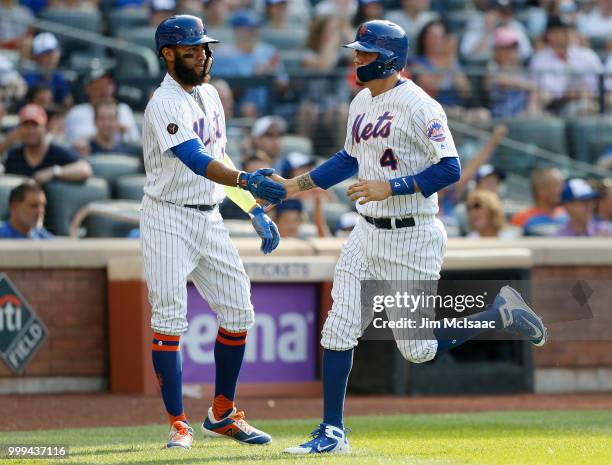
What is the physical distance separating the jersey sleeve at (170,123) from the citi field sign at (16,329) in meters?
3.28

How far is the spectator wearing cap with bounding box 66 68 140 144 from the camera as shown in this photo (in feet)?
34.1

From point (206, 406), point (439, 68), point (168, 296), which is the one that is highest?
point (439, 68)

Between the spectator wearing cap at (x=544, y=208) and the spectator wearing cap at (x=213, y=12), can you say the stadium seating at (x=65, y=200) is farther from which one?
the spectator wearing cap at (x=544, y=208)

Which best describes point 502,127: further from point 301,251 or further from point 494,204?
point 301,251

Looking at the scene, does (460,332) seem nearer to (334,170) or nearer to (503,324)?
(503,324)

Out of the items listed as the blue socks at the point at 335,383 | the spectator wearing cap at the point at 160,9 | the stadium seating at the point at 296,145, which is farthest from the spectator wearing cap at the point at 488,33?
the blue socks at the point at 335,383

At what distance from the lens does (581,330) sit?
9.38m

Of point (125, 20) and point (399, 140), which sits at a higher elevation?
point (125, 20)

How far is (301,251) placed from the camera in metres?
9.12

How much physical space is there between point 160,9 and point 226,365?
21.2 ft

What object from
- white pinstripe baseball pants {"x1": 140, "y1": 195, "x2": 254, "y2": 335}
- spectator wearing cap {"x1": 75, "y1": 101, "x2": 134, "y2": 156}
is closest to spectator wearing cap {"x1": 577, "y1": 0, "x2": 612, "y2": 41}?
spectator wearing cap {"x1": 75, "y1": 101, "x2": 134, "y2": 156}

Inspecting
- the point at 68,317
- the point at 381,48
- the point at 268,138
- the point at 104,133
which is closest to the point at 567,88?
the point at 268,138

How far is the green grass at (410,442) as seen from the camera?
5.27m

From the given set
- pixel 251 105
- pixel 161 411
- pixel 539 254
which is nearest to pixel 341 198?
pixel 251 105
